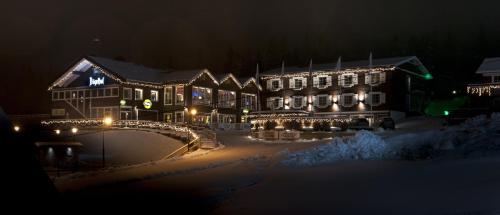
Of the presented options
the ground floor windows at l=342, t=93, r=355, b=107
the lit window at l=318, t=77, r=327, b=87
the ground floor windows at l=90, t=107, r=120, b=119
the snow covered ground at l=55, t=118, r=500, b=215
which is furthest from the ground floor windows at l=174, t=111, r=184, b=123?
the snow covered ground at l=55, t=118, r=500, b=215

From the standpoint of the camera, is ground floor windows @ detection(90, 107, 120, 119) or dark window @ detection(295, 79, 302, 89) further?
dark window @ detection(295, 79, 302, 89)

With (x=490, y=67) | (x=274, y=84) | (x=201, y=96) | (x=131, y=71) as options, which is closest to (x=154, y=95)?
Answer: (x=131, y=71)

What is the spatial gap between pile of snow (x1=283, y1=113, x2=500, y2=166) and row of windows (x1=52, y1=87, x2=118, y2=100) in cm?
4028

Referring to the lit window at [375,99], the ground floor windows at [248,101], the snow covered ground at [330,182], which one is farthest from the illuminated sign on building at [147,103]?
the snow covered ground at [330,182]

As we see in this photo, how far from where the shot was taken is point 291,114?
228 feet

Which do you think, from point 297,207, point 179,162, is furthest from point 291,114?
point 297,207

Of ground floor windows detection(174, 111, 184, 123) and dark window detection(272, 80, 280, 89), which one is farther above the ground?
dark window detection(272, 80, 280, 89)

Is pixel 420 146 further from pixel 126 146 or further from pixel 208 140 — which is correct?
pixel 126 146

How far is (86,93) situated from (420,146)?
1939 inches

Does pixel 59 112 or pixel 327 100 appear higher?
pixel 327 100

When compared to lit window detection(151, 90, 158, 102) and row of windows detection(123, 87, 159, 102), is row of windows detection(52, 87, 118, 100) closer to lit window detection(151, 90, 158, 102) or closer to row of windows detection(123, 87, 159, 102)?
row of windows detection(123, 87, 159, 102)

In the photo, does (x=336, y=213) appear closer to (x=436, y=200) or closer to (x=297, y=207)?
(x=297, y=207)

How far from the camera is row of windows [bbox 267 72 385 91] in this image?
69.8 meters

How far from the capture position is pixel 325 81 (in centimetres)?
7356
